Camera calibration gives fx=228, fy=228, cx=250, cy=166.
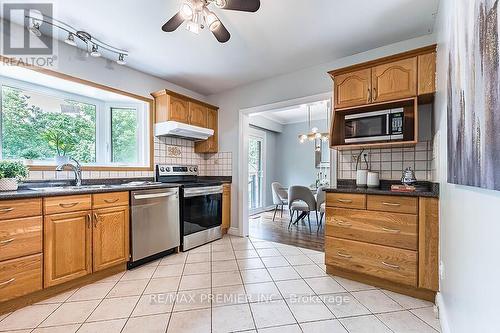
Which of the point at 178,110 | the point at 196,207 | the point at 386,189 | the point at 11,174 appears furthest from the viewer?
the point at 178,110

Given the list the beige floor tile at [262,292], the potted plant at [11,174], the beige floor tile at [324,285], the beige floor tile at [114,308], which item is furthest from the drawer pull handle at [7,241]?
the beige floor tile at [324,285]

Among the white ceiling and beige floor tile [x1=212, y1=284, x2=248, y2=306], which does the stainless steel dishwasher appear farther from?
the white ceiling

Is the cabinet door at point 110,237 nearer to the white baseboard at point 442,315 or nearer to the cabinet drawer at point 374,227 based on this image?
the cabinet drawer at point 374,227

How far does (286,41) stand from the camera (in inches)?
98.3

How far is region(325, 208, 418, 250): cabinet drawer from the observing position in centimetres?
193

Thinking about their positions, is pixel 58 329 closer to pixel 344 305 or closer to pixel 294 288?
pixel 294 288

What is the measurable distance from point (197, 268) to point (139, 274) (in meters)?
0.59

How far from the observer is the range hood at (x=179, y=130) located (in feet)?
10.5

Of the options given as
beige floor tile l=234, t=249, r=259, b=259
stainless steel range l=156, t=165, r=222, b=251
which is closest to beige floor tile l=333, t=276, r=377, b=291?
beige floor tile l=234, t=249, r=259, b=259

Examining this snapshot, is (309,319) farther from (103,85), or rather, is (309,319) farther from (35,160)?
(103,85)

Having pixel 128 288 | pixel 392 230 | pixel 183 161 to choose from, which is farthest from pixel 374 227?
pixel 183 161

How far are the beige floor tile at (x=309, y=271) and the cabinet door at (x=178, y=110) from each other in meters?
2.54

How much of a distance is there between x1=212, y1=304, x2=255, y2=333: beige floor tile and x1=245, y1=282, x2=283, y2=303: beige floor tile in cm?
15

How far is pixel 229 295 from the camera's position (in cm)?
196
